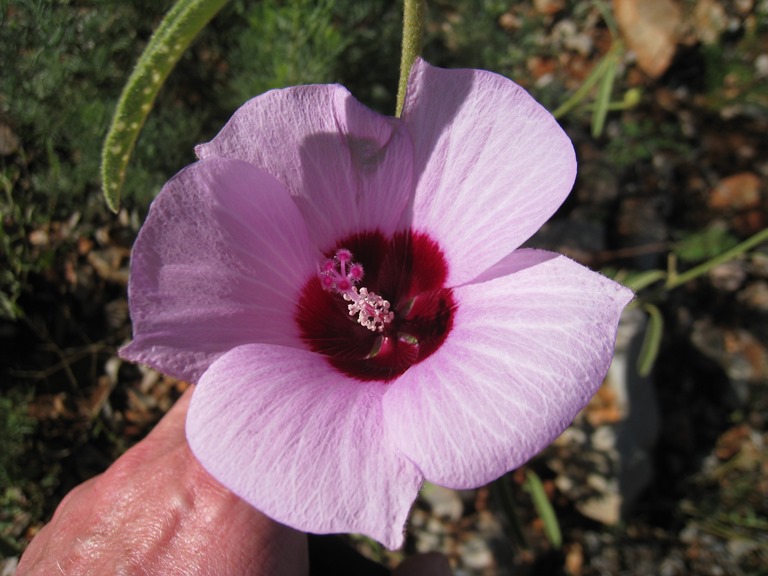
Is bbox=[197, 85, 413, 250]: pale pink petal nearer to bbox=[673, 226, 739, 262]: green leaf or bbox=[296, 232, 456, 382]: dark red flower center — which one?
bbox=[296, 232, 456, 382]: dark red flower center

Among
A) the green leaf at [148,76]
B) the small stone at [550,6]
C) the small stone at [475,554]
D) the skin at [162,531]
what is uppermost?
the green leaf at [148,76]

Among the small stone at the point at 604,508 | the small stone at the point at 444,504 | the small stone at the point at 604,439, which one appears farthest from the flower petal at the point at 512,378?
the small stone at the point at 604,508

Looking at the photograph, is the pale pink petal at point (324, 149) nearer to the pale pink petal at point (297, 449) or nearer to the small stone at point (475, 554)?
the pale pink petal at point (297, 449)

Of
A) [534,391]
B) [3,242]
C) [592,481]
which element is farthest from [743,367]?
[3,242]

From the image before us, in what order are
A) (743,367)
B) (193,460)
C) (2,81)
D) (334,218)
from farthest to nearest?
(743,367) → (2,81) → (193,460) → (334,218)

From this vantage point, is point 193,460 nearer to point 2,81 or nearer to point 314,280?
point 314,280

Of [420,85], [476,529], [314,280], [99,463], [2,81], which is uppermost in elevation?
[2,81]

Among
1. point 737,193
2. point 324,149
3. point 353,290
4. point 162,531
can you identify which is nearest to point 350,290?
point 353,290
